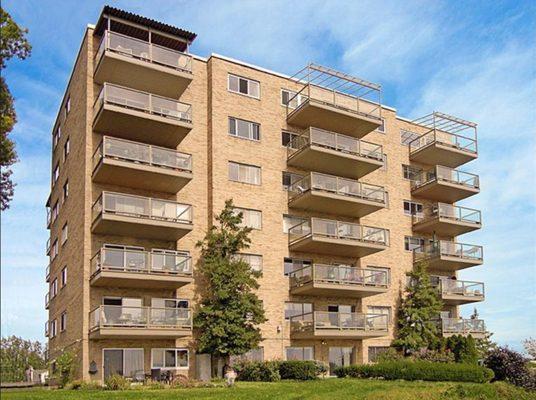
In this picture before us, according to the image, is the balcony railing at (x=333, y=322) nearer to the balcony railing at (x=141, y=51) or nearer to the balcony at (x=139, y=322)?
the balcony at (x=139, y=322)

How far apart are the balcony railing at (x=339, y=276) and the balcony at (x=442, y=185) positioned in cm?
933

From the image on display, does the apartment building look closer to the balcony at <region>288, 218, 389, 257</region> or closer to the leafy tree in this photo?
the balcony at <region>288, 218, 389, 257</region>

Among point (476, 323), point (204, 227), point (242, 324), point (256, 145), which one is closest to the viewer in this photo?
point (242, 324)

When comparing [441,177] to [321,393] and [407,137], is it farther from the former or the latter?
[321,393]

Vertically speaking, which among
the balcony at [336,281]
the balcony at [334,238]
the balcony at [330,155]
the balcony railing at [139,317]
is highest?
the balcony at [330,155]

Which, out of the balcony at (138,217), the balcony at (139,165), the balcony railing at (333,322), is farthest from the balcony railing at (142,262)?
the balcony railing at (333,322)

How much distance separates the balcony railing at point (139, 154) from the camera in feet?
109

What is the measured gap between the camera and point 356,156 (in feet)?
137

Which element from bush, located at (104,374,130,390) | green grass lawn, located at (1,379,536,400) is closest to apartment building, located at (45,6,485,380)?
bush, located at (104,374,130,390)

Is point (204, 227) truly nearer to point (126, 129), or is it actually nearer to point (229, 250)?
point (229, 250)

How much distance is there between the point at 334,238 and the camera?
40125 mm

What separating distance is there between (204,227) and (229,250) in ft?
9.68

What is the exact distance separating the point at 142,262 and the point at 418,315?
1972 cm

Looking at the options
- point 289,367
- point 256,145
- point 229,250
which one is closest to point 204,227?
point 229,250
